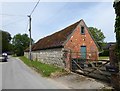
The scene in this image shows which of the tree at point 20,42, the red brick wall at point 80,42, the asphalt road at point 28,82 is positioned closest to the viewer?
the asphalt road at point 28,82

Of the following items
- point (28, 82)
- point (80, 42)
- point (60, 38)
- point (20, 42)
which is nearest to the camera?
point (28, 82)

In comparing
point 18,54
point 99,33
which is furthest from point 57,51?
point 18,54

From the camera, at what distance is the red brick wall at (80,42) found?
25.4 metres

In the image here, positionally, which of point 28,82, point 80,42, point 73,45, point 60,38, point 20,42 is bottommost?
point 28,82

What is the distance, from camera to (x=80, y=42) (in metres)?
27.2

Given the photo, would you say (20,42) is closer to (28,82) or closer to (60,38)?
(60,38)

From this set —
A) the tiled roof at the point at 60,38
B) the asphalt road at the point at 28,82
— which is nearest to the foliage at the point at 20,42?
the tiled roof at the point at 60,38

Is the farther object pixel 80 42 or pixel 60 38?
pixel 60 38

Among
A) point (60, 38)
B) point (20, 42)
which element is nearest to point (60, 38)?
point (60, 38)

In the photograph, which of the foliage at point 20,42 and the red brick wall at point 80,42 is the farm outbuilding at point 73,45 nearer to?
the red brick wall at point 80,42

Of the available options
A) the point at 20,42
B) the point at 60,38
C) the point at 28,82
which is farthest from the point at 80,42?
the point at 20,42

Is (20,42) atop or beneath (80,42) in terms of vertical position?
atop

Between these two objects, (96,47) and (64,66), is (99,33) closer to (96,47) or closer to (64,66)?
(96,47)

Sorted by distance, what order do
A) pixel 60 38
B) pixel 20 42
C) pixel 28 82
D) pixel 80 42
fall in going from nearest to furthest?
pixel 28 82, pixel 80 42, pixel 60 38, pixel 20 42
